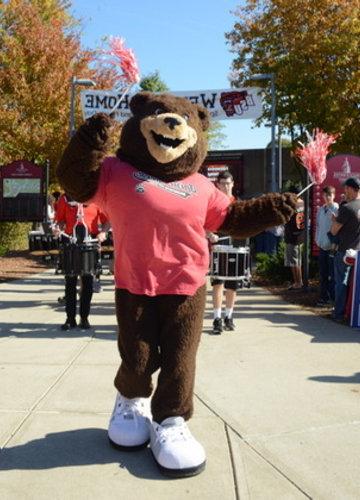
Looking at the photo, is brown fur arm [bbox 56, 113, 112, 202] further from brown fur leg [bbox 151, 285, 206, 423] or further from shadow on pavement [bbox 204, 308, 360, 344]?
shadow on pavement [bbox 204, 308, 360, 344]

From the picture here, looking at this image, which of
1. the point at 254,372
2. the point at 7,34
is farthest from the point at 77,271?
the point at 7,34

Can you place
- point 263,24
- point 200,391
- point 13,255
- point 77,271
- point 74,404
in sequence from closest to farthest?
1. point 74,404
2. point 200,391
3. point 77,271
4. point 13,255
5. point 263,24

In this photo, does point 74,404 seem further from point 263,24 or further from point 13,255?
point 263,24

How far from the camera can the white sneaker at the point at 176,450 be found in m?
2.83

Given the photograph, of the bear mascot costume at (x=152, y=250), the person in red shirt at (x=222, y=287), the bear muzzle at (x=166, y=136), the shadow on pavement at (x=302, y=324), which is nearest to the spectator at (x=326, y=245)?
the shadow on pavement at (x=302, y=324)

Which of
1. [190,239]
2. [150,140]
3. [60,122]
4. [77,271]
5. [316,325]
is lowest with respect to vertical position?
[316,325]

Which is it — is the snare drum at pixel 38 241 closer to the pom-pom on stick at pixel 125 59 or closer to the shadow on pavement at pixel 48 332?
the shadow on pavement at pixel 48 332

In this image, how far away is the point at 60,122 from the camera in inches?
719

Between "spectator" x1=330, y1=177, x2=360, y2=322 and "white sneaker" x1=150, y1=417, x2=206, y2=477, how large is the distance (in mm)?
4594

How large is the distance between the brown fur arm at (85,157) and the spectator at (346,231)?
15.0ft

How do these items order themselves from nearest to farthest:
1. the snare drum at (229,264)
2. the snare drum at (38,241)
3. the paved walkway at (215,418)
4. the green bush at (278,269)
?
the paved walkway at (215,418)
the snare drum at (229,264)
the green bush at (278,269)
the snare drum at (38,241)

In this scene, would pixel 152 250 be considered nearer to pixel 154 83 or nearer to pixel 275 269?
pixel 275 269

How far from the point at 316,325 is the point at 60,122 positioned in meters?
13.6

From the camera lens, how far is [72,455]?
3059 mm
